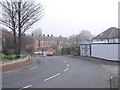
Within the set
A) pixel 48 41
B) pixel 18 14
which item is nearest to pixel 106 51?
pixel 18 14

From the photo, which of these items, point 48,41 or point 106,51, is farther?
point 48,41

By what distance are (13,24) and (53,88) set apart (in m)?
21.9

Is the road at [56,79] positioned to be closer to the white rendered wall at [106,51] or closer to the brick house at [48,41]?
the white rendered wall at [106,51]

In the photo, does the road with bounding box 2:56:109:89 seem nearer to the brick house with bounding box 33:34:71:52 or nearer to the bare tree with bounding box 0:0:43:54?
the bare tree with bounding box 0:0:43:54

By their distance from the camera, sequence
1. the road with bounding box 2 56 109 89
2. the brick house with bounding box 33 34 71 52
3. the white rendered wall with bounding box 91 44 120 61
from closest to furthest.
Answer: the road with bounding box 2 56 109 89, the white rendered wall with bounding box 91 44 120 61, the brick house with bounding box 33 34 71 52

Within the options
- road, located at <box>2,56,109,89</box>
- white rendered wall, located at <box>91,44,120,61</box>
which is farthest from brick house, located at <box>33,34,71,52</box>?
road, located at <box>2,56,109,89</box>

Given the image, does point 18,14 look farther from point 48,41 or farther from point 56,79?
point 48,41

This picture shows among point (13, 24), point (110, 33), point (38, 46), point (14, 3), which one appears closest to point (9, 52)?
point (13, 24)

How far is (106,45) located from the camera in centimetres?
3225

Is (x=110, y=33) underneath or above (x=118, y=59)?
above

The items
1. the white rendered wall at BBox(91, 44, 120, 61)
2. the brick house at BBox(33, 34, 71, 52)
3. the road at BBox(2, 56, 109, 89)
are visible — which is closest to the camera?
the road at BBox(2, 56, 109, 89)

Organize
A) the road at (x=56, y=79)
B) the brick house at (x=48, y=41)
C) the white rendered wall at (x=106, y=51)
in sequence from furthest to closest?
the brick house at (x=48, y=41), the white rendered wall at (x=106, y=51), the road at (x=56, y=79)

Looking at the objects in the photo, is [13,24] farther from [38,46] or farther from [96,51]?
[38,46]

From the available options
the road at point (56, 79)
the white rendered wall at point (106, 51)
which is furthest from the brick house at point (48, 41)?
the road at point (56, 79)
